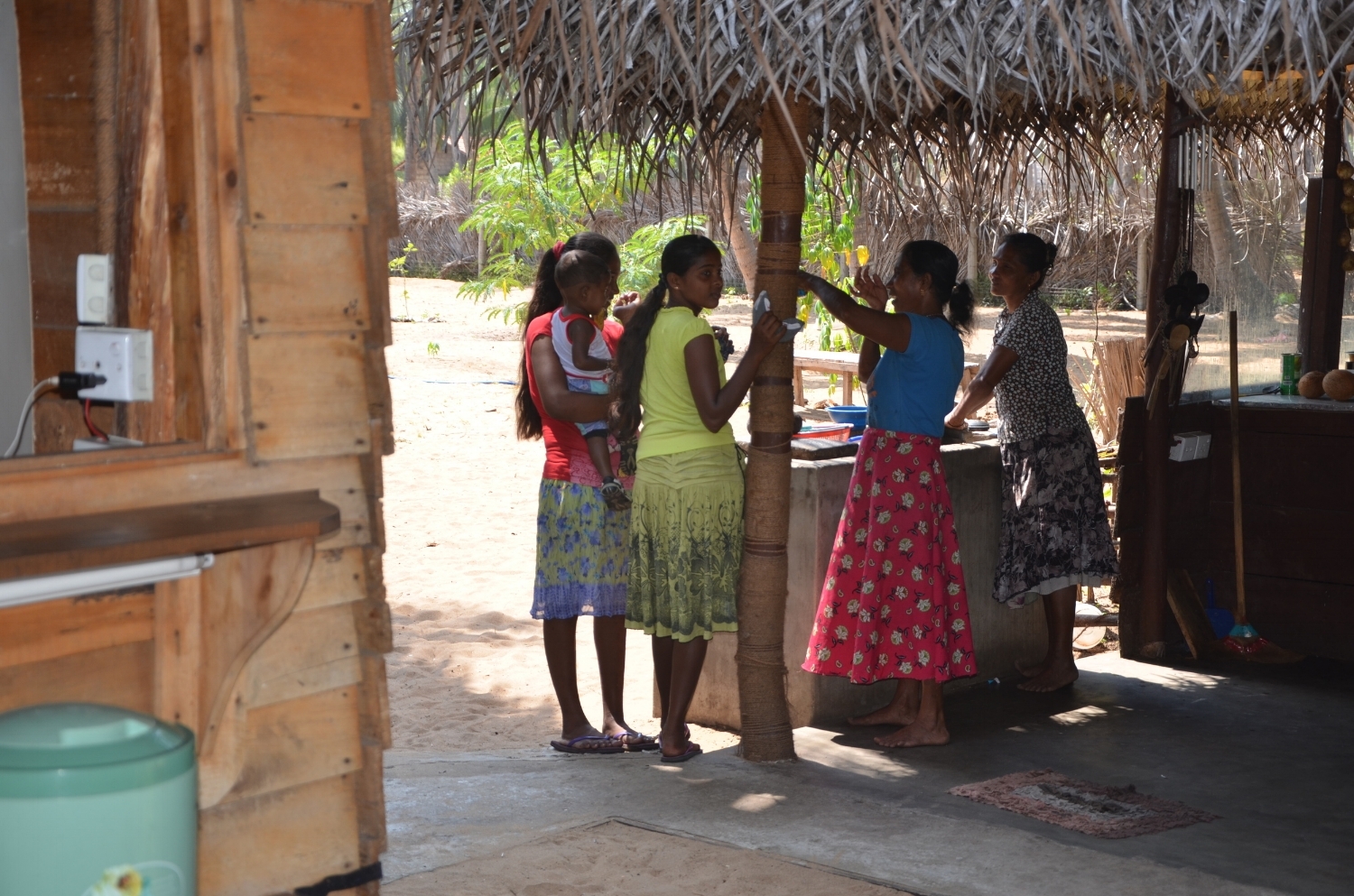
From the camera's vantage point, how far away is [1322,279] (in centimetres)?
637

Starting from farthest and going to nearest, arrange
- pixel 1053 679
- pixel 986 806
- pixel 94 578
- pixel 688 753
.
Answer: pixel 1053 679 → pixel 688 753 → pixel 986 806 → pixel 94 578

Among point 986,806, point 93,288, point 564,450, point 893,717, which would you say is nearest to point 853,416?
point 893,717

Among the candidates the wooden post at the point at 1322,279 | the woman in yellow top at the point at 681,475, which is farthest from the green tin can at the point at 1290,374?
the woman in yellow top at the point at 681,475

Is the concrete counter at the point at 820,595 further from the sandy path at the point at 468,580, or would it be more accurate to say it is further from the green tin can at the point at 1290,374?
the green tin can at the point at 1290,374

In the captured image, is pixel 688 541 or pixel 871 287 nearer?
pixel 688 541

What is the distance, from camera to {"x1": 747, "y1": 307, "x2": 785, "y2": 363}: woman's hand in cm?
398

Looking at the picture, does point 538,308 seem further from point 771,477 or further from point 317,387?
point 317,387

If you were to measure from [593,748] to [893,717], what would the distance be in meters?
1.05

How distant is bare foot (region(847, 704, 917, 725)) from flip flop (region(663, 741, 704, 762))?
64cm

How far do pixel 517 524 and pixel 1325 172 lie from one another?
16.8 feet

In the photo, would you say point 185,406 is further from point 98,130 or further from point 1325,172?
point 1325,172

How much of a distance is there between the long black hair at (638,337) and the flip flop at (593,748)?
1029 millimetres

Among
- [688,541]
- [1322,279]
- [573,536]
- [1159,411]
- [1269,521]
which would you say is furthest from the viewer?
[1322,279]

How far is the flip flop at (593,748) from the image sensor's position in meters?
4.48
